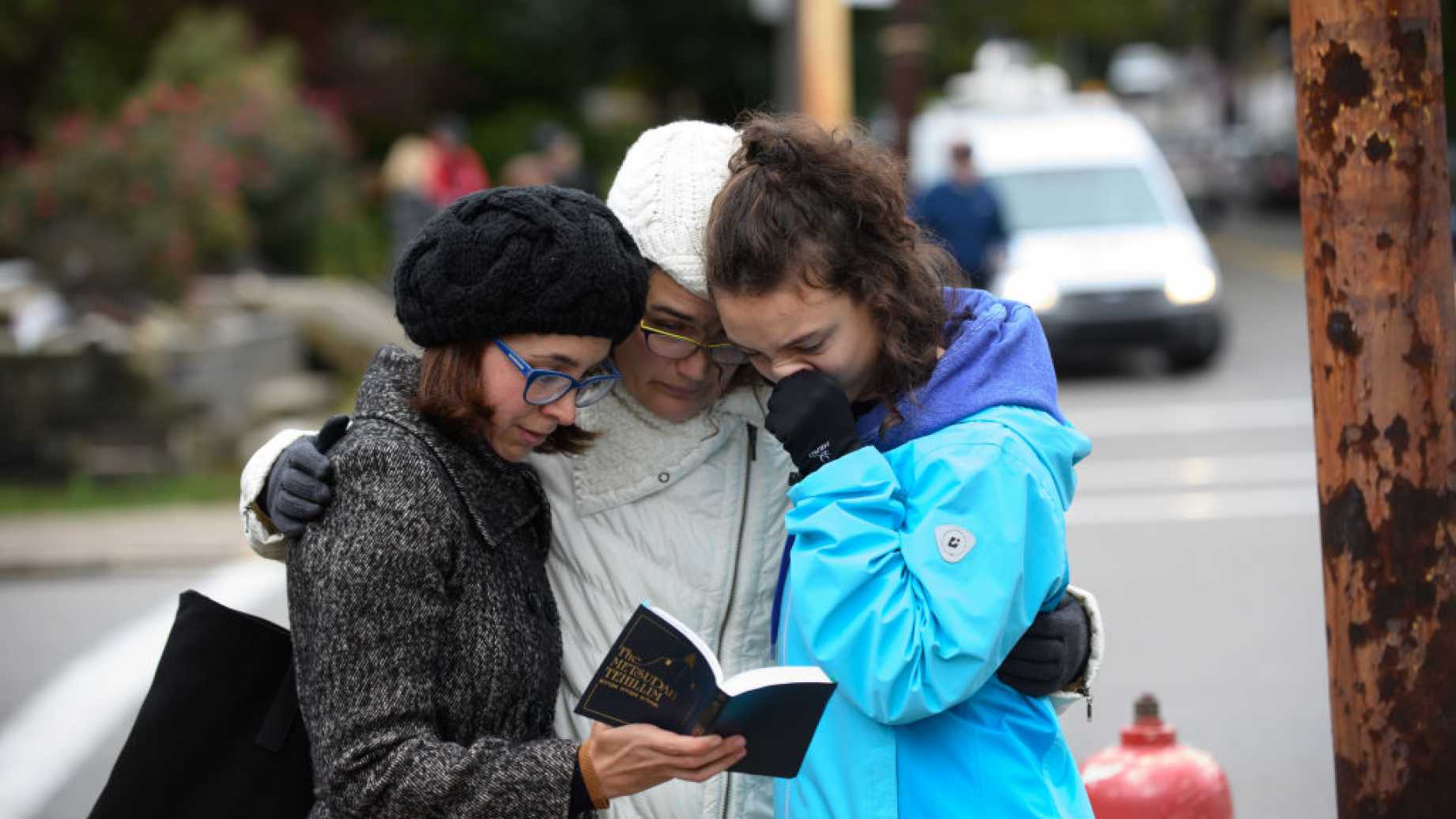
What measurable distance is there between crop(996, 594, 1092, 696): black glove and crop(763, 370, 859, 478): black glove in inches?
14.9

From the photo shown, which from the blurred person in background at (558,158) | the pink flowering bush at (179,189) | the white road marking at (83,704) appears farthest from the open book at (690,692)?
the blurred person in background at (558,158)

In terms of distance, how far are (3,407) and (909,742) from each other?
1059cm

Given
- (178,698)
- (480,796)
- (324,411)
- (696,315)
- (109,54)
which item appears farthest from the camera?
(109,54)

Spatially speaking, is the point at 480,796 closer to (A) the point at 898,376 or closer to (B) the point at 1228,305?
(A) the point at 898,376

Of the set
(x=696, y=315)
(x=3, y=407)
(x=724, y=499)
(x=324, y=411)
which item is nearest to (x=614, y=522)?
(x=724, y=499)

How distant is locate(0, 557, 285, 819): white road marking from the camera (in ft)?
20.9

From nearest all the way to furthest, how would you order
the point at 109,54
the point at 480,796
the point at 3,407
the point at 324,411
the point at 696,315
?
the point at 480,796 → the point at 696,315 → the point at 3,407 → the point at 324,411 → the point at 109,54

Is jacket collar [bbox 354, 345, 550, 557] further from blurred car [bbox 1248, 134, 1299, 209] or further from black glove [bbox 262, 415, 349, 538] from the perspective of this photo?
blurred car [bbox 1248, 134, 1299, 209]

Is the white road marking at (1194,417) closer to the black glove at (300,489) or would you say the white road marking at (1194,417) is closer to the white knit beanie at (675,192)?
the white knit beanie at (675,192)

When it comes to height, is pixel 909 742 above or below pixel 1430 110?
below

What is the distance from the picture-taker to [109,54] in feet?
73.7

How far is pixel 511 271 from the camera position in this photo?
7.74 feet

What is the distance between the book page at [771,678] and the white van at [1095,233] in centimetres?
1234

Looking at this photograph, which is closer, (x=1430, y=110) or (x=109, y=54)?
(x=1430, y=110)
